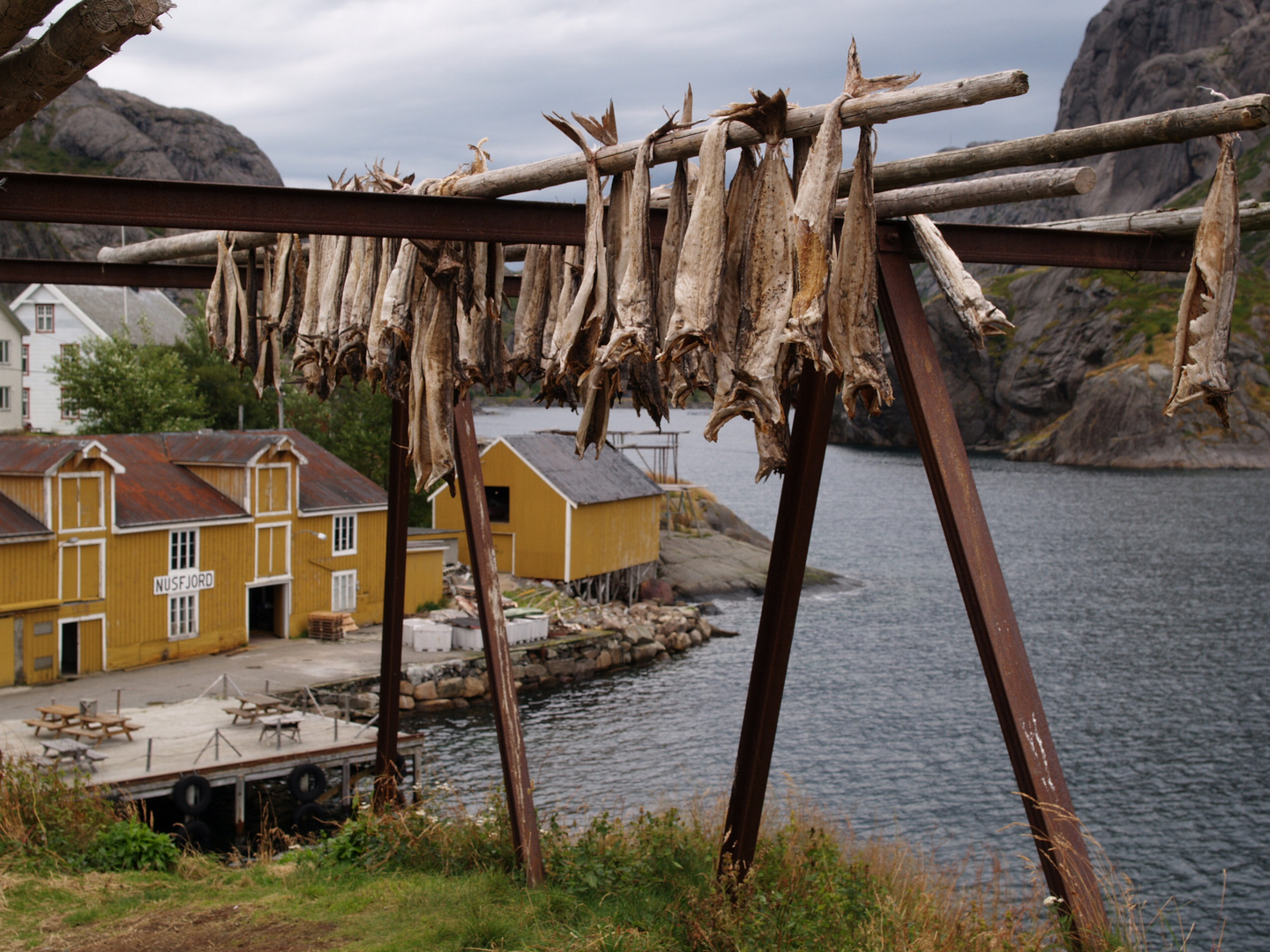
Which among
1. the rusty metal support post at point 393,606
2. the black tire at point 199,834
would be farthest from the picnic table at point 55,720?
the rusty metal support post at point 393,606

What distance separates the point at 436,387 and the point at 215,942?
4.97m

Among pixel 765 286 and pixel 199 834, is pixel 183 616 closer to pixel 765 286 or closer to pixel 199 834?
pixel 199 834

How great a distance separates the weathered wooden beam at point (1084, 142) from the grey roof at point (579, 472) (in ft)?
127

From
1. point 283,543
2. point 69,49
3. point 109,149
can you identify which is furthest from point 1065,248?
point 109,149

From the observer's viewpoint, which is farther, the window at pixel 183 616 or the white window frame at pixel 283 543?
the white window frame at pixel 283 543

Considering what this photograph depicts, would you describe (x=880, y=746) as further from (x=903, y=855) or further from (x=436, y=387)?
(x=436, y=387)

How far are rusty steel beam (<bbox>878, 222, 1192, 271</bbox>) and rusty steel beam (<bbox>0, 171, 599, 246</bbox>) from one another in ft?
6.16

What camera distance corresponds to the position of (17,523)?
30.6m

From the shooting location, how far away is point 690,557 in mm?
56562

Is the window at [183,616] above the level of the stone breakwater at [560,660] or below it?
above

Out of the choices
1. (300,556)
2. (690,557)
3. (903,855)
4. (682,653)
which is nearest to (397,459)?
(903,855)

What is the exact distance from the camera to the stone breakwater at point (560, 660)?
3406 centimetres

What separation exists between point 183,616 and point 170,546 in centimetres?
229

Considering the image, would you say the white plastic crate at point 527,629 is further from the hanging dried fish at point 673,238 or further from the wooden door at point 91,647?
the hanging dried fish at point 673,238
